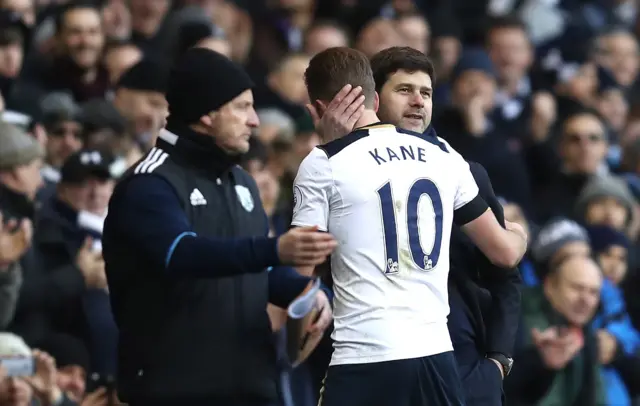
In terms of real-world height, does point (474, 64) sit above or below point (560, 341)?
above

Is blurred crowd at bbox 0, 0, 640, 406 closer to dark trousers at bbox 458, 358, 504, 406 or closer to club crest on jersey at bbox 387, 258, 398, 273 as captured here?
dark trousers at bbox 458, 358, 504, 406

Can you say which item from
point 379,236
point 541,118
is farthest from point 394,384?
point 541,118

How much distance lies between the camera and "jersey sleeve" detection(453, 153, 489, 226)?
6219 millimetres

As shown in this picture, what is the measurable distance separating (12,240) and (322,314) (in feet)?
7.93

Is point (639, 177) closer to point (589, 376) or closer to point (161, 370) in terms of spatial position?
point (589, 376)

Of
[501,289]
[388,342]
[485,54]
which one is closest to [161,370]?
[388,342]

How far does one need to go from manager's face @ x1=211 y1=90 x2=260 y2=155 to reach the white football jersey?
66cm

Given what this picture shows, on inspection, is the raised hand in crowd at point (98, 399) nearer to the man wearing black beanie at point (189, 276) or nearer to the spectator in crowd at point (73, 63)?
the man wearing black beanie at point (189, 276)

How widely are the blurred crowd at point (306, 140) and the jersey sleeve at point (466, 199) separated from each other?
1.99 metres

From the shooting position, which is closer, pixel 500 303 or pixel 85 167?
pixel 500 303

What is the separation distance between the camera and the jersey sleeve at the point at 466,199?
20.4 feet

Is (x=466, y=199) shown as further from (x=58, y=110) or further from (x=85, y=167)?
(x=58, y=110)

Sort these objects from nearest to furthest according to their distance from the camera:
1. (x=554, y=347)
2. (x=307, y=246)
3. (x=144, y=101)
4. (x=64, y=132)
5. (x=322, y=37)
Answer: (x=307, y=246), (x=554, y=347), (x=64, y=132), (x=144, y=101), (x=322, y=37)

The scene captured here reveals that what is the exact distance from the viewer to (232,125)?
21.8ft
